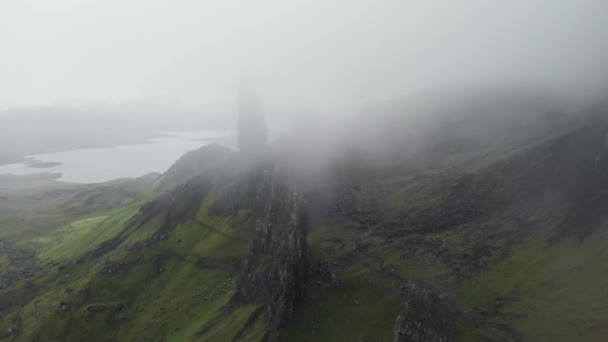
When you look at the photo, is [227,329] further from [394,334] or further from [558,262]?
[558,262]

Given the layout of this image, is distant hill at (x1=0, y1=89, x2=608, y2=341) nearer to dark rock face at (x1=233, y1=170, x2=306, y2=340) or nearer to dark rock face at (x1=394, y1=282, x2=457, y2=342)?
dark rock face at (x1=394, y1=282, x2=457, y2=342)

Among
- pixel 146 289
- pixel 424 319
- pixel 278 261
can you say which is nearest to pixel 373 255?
pixel 278 261

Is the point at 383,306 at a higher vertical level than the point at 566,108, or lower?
lower

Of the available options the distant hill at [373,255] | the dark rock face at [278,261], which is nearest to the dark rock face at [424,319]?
the distant hill at [373,255]

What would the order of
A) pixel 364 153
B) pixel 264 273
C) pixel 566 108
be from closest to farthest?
pixel 264 273 < pixel 566 108 < pixel 364 153

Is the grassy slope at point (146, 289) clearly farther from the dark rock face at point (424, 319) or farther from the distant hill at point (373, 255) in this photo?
the dark rock face at point (424, 319)

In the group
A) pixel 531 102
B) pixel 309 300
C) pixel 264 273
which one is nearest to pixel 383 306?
pixel 309 300

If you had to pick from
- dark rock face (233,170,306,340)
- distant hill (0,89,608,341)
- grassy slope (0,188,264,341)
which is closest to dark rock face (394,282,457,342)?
distant hill (0,89,608,341)
